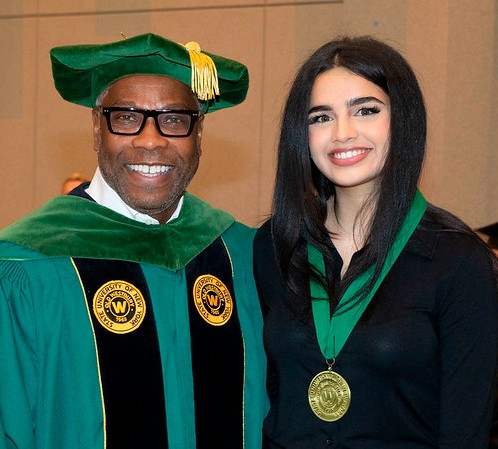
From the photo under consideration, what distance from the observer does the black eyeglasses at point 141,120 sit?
103 inches

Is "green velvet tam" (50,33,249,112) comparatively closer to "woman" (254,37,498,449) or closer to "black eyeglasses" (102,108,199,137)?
"black eyeglasses" (102,108,199,137)

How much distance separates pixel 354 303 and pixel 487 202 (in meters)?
3.37

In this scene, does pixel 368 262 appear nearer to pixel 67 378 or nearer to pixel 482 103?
pixel 67 378

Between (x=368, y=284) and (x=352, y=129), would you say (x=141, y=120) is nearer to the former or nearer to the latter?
(x=352, y=129)

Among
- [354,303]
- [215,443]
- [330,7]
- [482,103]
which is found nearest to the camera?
[354,303]

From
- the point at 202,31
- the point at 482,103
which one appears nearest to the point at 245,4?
the point at 202,31

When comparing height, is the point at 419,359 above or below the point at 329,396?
above

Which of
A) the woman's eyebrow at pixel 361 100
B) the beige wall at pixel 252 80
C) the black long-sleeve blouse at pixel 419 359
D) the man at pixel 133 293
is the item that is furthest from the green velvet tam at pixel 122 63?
the beige wall at pixel 252 80

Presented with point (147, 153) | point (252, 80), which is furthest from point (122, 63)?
point (252, 80)

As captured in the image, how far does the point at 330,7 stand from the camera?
6.29m

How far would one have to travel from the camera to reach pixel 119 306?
8.38 ft

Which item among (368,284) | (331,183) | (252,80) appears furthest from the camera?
(252,80)

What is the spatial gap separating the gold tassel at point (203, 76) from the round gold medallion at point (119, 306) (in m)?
0.64

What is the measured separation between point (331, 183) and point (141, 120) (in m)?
0.65
